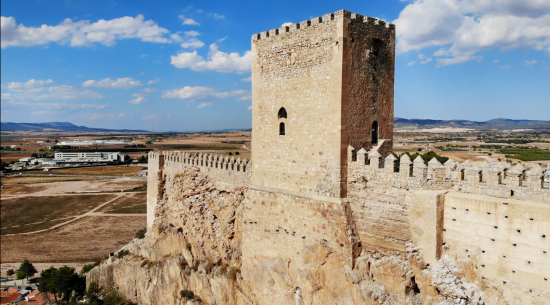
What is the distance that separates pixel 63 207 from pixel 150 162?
4512cm

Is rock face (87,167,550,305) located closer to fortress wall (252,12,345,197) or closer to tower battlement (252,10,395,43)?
fortress wall (252,12,345,197)

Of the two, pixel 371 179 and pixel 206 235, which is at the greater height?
pixel 371 179

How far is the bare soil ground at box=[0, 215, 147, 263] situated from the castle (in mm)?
30477

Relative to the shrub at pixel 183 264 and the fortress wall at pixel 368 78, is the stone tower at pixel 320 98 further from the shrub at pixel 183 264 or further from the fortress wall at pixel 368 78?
the shrub at pixel 183 264

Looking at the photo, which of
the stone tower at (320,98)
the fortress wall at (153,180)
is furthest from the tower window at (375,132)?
the fortress wall at (153,180)

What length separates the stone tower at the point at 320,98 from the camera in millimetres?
11219

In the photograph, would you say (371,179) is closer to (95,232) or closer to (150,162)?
(150,162)

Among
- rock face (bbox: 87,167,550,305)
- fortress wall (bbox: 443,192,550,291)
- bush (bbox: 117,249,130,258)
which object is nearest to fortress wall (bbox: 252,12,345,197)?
rock face (bbox: 87,167,550,305)

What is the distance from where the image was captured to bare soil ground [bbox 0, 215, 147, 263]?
38781 millimetres

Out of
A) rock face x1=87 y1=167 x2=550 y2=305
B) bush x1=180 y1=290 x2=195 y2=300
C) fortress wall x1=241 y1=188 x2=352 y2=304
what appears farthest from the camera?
bush x1=180 y1=290 x2=195 y2=300

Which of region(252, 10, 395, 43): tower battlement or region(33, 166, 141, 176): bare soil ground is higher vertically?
region(252, 10, 395, 43): tower battlement

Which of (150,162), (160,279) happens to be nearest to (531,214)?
(160,279)

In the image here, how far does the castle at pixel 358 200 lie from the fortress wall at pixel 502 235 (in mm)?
23

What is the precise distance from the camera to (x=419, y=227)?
1013 cm
